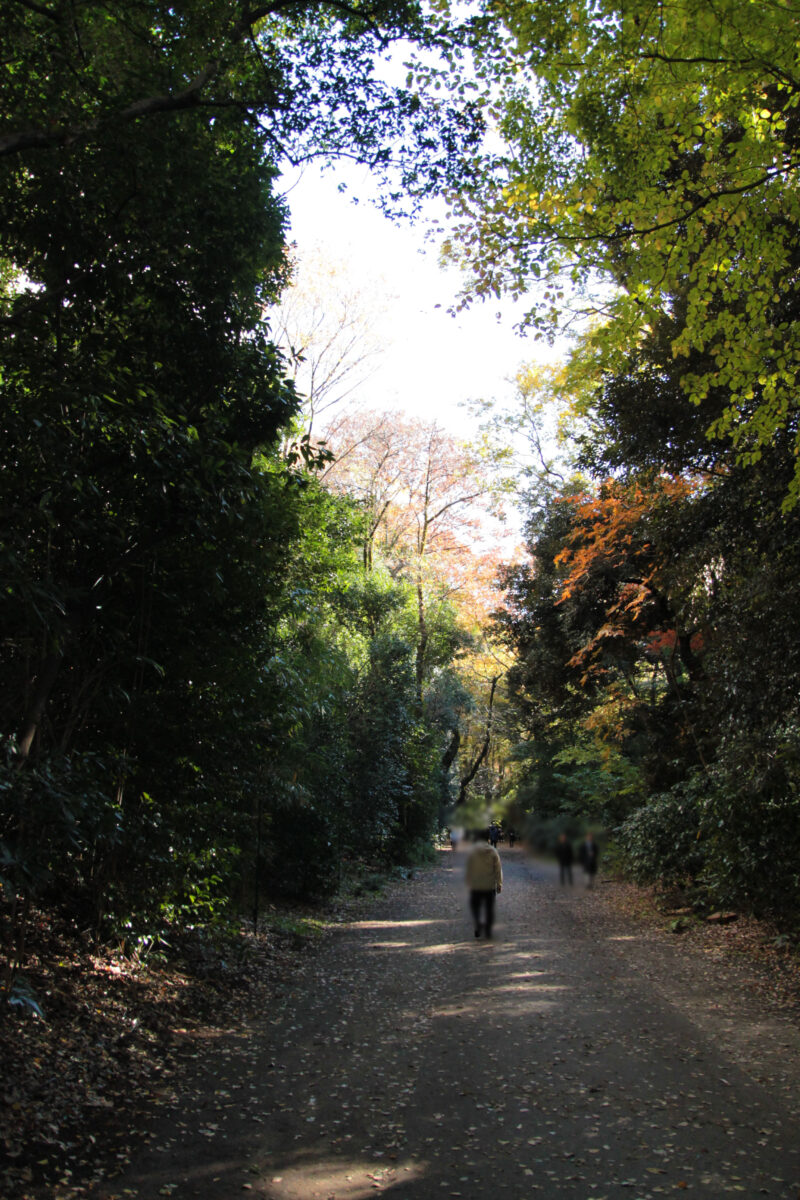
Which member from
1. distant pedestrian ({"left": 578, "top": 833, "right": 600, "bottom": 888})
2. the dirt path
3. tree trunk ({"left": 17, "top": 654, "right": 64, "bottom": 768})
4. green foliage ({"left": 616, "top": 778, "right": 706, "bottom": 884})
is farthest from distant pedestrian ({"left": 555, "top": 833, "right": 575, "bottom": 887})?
tree trunk ({"left": 17, "top": 654, "right": 64, "bottom": 768})

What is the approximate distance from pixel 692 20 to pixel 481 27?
1.76 m

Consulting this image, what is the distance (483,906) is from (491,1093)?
5.39 m

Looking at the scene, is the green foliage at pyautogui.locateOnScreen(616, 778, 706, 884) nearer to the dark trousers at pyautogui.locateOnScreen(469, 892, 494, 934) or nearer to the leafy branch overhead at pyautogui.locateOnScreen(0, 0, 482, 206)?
the dark trousers at pyautogui.locateOnScreen(469, 892, 494, 934)

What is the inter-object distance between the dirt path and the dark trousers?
0.85 metres

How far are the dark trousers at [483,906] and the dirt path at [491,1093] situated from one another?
849mm

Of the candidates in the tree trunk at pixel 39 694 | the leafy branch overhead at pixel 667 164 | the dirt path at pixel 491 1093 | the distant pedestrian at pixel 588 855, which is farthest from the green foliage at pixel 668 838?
the tree trunk at pixel 39 694

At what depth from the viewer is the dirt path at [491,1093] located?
4.04 meters

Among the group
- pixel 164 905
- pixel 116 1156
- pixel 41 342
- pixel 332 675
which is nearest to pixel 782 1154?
pixel 116 1156

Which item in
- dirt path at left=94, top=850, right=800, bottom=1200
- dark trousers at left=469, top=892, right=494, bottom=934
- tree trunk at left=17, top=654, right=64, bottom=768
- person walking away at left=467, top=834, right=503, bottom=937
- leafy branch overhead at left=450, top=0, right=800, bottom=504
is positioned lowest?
dirt path at left=94, top=850, right=800, bottom=1200

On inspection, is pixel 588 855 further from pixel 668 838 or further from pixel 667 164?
pixel 667 164

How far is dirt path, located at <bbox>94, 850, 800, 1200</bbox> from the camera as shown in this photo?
4.04m

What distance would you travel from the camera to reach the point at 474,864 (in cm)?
972

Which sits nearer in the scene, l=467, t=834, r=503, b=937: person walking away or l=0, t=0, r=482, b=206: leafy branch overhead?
l=0, t=0, r=482, b=206: leafy branch overhead

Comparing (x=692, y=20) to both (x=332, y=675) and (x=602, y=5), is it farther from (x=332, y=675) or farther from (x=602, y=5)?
(x=332, y=675)
